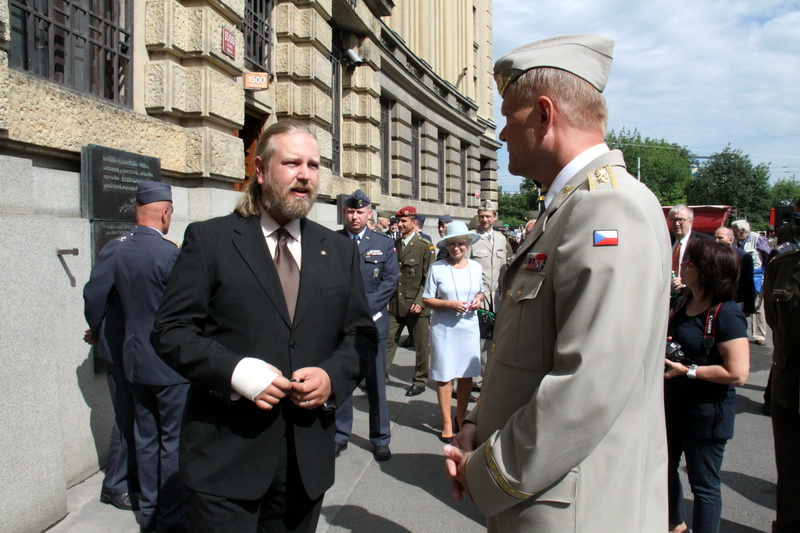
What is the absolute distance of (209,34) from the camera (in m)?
5.98

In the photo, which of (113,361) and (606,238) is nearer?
(606,238)

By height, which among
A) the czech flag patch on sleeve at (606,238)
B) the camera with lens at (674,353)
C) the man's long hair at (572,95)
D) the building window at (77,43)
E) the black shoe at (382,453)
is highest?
the building window at (77,43)

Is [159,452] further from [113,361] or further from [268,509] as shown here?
[268,509]

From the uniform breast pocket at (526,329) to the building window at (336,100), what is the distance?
34.6 ft

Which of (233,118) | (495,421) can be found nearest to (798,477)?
(495,421)

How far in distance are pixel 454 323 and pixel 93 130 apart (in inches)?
133

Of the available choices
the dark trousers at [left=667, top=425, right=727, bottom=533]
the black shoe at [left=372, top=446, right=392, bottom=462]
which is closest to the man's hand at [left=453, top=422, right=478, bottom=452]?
the dark trousers at [left=667, top=425, right=727, bottom=533]

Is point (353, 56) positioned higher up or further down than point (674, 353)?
higher up

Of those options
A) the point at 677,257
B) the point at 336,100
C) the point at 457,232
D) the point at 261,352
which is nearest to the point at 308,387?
the point at 261,352

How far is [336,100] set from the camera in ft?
39.3

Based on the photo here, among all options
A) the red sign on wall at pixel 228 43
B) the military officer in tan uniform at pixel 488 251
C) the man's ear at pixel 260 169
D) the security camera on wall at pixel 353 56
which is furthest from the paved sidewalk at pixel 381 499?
the security camera on wall at pixel 353 56

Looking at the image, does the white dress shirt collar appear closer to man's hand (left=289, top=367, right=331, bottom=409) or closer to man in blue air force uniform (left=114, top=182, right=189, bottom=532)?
man's hand (left=289, top=367, right=331, bottom=409)

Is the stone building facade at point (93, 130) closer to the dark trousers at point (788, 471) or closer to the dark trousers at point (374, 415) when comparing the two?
the dark trousers at point (374, 415)

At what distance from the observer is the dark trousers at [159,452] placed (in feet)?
11.7
